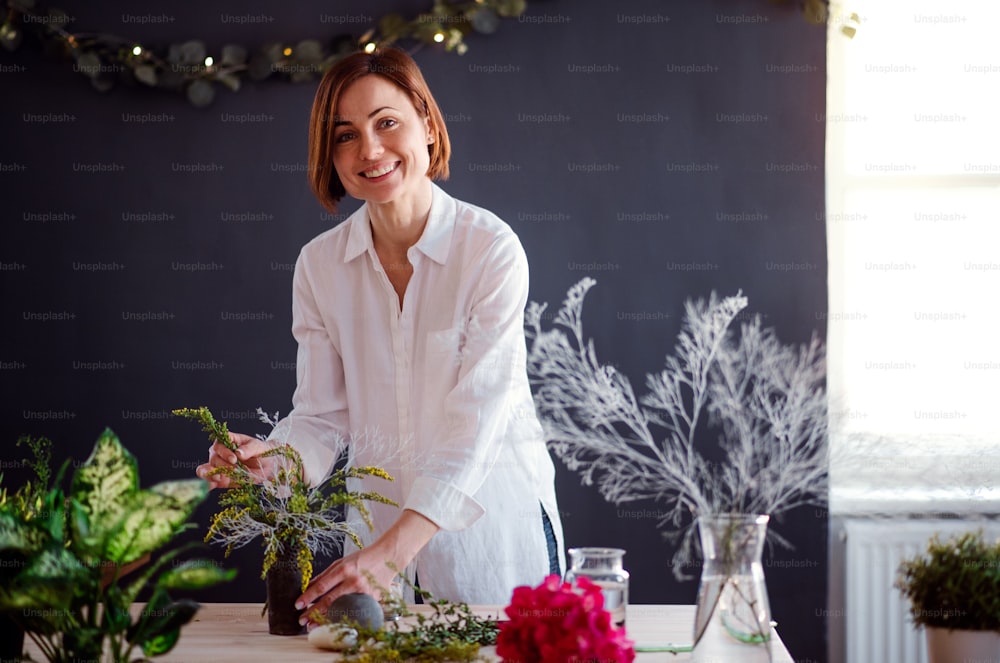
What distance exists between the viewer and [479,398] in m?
2.05

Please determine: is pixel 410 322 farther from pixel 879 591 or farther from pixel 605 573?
pixel 879 591

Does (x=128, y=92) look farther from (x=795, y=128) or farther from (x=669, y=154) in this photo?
(x=795, y=128)

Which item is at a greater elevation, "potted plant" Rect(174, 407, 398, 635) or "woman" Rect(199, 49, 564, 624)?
"woman" Rect(199, 49, 564, 624)

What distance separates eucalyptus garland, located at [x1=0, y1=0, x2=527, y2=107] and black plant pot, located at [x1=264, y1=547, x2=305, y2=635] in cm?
190

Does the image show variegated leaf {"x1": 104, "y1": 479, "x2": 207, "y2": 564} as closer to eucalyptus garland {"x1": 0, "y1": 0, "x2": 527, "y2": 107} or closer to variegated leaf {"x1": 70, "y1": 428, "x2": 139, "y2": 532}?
variegated leaf {"x1": 70, "y1": 428, "x2": 139, "y2": 532}

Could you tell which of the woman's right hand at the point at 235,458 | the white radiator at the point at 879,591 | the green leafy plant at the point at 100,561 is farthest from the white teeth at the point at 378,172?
the white radiator at the point at 879,591

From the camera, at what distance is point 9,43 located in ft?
10.4

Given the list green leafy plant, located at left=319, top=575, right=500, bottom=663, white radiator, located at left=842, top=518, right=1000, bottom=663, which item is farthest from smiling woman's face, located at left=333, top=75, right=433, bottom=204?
white radiator, located at left=842, top=518, right=1000, bottom=663

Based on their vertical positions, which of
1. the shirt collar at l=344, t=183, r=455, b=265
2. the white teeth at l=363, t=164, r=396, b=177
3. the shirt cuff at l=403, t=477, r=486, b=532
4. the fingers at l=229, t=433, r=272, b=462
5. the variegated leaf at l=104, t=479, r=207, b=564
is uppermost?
the white teeth at l=363, t=164, r=396, b=177

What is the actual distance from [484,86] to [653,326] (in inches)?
35.3

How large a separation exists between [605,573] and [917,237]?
2.21 meters

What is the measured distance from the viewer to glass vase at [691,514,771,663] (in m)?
1.35

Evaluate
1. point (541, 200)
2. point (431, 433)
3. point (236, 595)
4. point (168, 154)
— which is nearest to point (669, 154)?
point (541, 200)

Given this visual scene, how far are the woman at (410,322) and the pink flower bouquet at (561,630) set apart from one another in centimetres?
81
